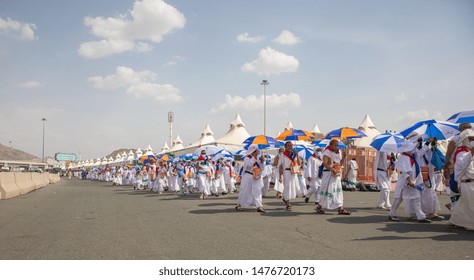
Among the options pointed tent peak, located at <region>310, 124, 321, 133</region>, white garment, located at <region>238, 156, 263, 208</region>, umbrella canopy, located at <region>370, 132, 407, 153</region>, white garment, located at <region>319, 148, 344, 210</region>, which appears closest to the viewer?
white garment, located at <region>319, 148, 344, 210</region>

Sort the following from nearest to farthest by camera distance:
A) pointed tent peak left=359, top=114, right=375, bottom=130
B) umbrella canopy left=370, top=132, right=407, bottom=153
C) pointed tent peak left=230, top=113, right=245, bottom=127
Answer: umbrella canopy left=370, top=132, right=407, bottom=153
pointed tent peak left=359, top=114, right=375, bottom=130
pointed tent peak left=230, top=113, right=245, bottom=127

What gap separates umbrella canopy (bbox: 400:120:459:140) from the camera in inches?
376

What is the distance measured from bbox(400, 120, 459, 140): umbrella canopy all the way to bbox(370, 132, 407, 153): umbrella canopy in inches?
15.4

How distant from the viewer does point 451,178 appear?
801cm

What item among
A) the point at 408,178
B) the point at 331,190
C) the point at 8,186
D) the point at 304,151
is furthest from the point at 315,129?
the point at 408,178

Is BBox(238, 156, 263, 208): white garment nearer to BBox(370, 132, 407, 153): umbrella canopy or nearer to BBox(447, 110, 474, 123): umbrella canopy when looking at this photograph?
BBox(370, 132, 407, 153): umbrella canopy

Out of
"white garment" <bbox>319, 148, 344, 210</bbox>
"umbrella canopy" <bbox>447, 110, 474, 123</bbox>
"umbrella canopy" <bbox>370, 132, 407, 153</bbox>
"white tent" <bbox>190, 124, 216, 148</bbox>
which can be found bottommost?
"white garment" <bbox>319, 148, 344, 210</bbox>

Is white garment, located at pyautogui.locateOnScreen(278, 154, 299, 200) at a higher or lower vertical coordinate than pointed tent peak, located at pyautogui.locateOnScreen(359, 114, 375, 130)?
lower

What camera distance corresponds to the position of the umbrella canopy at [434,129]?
9562 millimetres

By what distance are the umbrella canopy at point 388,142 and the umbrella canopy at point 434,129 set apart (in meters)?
0.39

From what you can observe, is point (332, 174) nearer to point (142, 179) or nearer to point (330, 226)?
point (330, 226)

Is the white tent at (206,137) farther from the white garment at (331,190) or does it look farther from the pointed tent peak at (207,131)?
the white garment at (331,190)

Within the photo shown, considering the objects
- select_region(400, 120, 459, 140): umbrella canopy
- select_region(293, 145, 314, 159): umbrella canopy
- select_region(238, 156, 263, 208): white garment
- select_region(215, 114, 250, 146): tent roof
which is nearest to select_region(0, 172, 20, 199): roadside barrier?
select_region(238, 156, 263, 208): white garment

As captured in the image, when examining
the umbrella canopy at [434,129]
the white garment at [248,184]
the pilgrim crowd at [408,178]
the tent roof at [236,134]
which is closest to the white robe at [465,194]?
the pilgrim crowd at [408,178]
